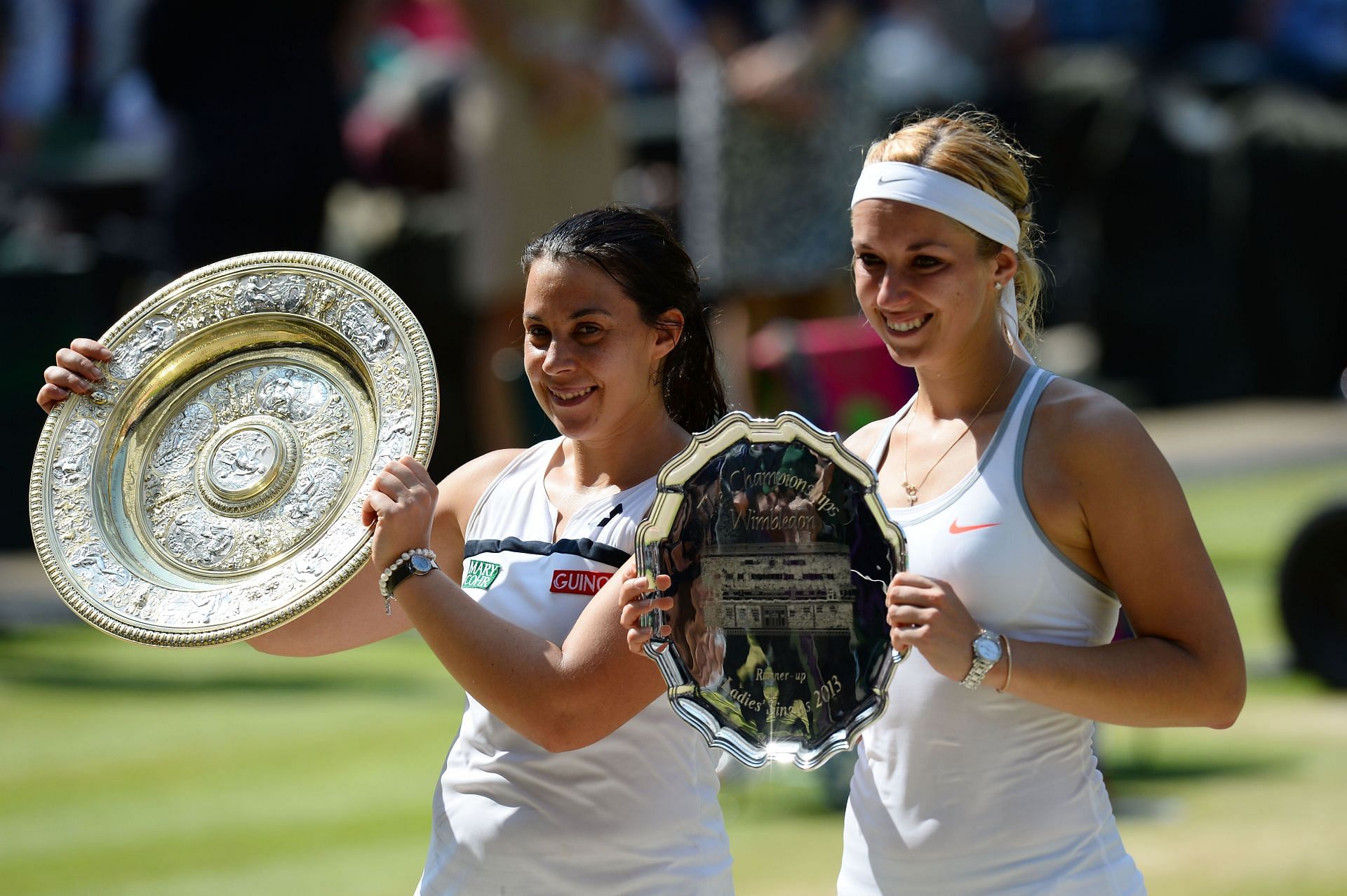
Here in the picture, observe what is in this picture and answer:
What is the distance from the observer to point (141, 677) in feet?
23.1

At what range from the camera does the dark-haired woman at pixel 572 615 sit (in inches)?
92.7

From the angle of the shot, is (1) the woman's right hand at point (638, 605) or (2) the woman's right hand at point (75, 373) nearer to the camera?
(1) the woman's right hand at point (638, 605)

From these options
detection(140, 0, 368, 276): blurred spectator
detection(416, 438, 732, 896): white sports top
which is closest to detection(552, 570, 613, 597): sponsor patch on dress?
detection(416, 438, 732, 896): white sports top

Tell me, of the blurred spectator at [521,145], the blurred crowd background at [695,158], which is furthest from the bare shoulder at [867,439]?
the blurred spectator at [521,145]

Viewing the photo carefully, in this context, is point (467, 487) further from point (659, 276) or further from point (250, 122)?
point (250, 122)

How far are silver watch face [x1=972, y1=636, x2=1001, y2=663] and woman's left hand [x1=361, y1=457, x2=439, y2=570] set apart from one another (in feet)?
2.40

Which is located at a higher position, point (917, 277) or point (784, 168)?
point (784, 168)

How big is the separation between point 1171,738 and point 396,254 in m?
5.01

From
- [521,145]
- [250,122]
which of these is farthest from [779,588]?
[250,122]

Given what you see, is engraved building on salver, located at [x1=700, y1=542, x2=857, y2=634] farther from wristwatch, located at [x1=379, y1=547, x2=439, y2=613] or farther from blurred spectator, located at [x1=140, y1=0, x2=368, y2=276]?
blurred spectator, located at [x1=140, y1=0, x2=368, y2=276]

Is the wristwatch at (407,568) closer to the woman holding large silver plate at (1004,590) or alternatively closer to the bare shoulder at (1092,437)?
the woman holding large silver plate at (1004,590)

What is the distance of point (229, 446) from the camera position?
9.37ft

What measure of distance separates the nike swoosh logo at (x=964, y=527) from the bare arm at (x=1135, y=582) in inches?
2.6

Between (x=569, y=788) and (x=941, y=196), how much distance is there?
93 centimetres
